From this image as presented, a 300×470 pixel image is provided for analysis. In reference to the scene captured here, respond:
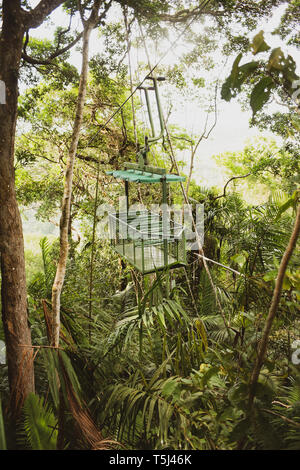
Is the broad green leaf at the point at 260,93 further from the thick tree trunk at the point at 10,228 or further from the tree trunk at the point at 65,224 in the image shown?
the thick tree trunk at the point at 10,228

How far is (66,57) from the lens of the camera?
5371 mm

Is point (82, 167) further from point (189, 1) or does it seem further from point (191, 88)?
point (189, 1)

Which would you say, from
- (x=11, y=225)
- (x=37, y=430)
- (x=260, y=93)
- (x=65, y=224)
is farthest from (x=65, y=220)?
(x=260, y=93)

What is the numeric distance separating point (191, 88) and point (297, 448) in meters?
7.30

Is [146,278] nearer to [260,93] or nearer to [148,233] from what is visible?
[148,233]

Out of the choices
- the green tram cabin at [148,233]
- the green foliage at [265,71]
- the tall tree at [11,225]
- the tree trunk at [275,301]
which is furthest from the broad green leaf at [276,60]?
the green tram cabin at [148,233]

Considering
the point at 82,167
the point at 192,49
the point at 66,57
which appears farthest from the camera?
the point at 82,167

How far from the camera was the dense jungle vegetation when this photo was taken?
1.37 metres

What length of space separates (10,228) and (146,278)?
5.62ft

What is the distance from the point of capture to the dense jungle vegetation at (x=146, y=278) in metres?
1.37

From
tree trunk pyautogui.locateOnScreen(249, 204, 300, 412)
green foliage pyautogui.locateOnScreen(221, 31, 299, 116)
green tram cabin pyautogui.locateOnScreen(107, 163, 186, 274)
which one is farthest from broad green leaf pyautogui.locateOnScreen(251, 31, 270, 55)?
green tram cabin pyautogui.locateOnScreen(107, 163, 186, 274)

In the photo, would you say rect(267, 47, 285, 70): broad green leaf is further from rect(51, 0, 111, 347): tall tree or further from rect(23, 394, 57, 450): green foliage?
rect(23, 394, 57, 450): green foliage

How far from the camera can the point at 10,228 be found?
214cm

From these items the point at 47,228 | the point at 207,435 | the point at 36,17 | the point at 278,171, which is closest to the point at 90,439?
the point at 207,435
